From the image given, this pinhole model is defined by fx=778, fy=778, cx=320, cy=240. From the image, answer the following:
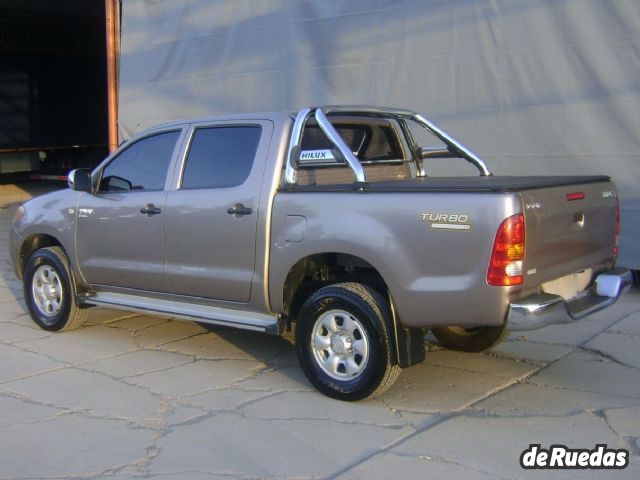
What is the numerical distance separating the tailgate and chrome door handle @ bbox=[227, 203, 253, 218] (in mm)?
1890

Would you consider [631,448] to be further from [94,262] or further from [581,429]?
[94,262]

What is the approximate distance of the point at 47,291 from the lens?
6.91 m

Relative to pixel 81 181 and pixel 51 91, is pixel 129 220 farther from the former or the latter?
pixel 51 91

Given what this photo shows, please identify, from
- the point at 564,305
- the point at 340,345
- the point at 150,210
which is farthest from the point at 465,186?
the point at 150,210

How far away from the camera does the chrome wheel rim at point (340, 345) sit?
485 cm

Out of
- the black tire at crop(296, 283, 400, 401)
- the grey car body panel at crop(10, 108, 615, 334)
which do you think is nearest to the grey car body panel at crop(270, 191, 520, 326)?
the grey car body panel at crop(10, 108, 615, 334)

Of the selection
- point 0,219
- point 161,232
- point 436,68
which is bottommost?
point 0,219

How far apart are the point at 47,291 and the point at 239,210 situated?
253cm

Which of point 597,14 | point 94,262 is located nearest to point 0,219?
point 94,262

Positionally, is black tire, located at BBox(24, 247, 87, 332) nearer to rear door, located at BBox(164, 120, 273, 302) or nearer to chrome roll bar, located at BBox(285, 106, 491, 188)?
rear door, located at BBox(164, 120, 273, 302)

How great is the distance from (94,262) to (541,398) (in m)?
3.66

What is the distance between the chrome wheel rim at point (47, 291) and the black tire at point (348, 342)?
9.04 feet

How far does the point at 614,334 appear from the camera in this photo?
21.4ft

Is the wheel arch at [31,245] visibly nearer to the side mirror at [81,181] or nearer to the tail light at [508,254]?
the side mirror at [81,181]
